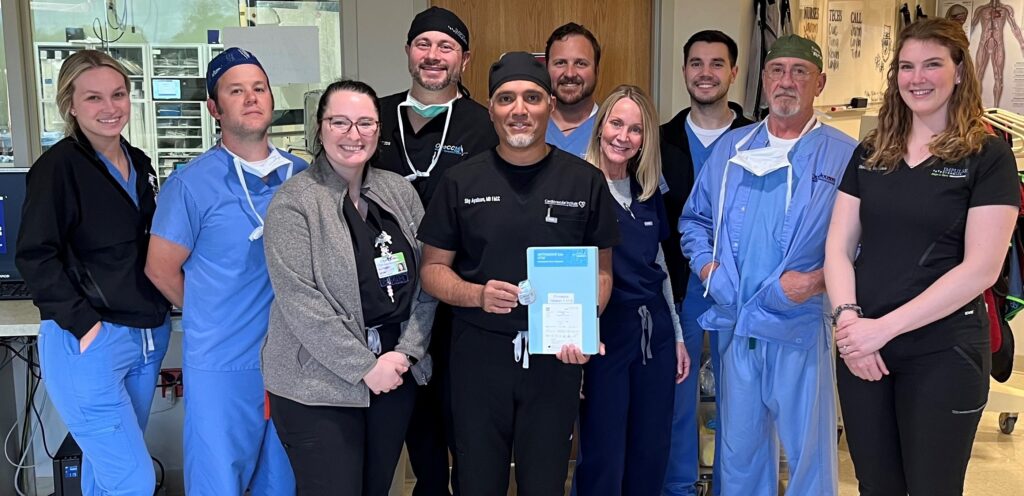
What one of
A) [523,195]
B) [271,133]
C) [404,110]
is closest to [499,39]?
[271,133]

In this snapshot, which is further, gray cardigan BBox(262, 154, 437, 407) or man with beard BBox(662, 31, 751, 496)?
man with beard BBox(662, 31, 751, 496)

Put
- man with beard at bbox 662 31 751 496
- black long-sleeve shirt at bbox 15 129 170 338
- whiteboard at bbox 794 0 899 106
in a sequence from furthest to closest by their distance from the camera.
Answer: whiteboard at bbox 794 0 899 106 < man with beard at bbox 662 31 751 496 < black long-sleeve shirt at bbox 15 129 170 338

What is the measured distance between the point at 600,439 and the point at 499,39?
2.09 meters

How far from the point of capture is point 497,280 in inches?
82.8

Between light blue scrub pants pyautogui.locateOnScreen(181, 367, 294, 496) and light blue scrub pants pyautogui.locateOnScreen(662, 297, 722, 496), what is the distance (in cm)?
141

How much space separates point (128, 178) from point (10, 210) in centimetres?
92

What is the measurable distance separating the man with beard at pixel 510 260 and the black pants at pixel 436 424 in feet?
0.63

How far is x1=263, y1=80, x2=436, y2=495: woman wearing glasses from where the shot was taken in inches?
79.4

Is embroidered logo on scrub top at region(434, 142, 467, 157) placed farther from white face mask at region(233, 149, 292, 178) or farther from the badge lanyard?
white face mask at region(233, 149, 292, 178)

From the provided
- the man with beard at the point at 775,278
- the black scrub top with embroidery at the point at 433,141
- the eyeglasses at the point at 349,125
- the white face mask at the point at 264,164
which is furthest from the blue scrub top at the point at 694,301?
the white face mask at the point at 264,164

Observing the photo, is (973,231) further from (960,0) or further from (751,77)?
(960,0)

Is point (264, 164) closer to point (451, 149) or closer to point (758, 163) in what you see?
point (451, 149)

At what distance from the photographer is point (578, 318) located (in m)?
2.06

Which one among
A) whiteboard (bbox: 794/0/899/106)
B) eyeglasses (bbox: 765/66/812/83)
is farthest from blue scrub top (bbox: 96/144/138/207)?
whiteboard (bbox: 794/0/899/106)
